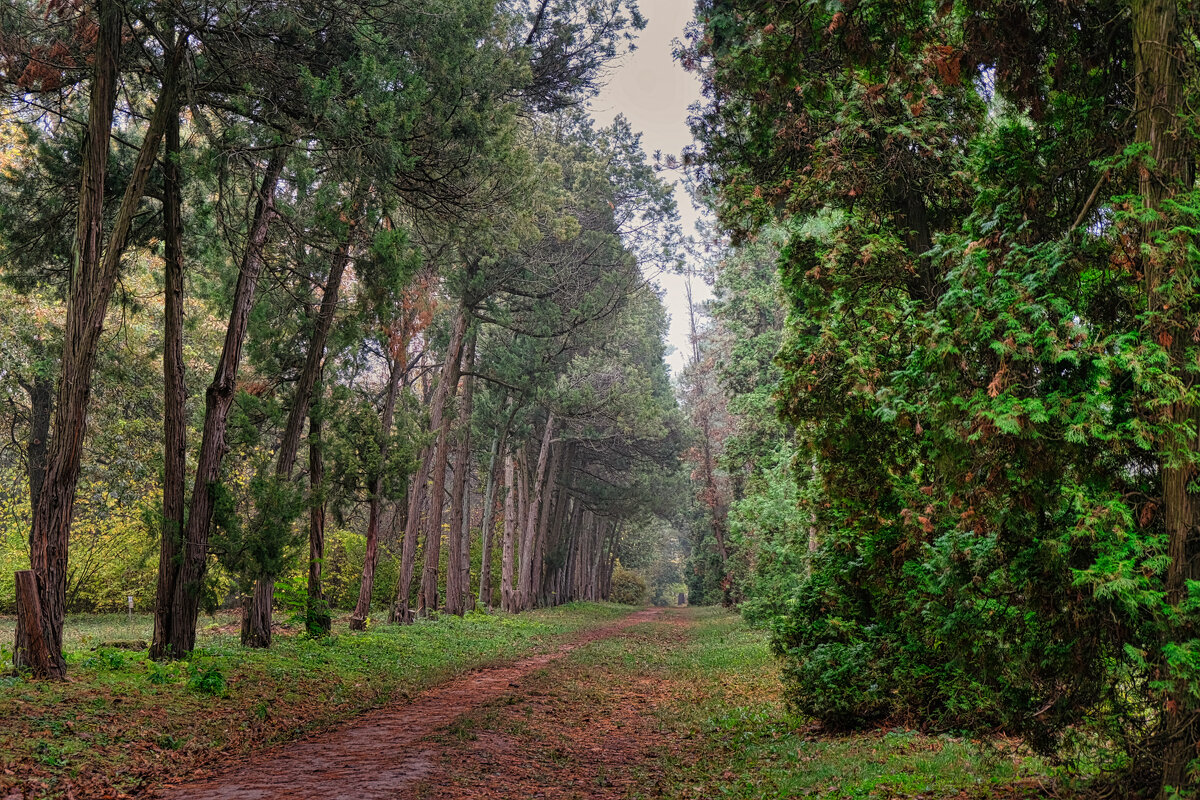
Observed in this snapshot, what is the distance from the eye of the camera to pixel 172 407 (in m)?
11.1

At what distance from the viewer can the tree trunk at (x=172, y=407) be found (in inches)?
426

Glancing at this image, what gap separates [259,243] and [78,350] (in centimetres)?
392

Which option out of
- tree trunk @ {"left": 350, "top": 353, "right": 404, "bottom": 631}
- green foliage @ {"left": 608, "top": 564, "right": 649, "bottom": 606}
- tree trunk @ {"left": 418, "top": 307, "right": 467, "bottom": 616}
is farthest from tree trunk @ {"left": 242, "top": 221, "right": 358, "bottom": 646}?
green foliage @ {"left": 608, "top": 564, "right": 649, "bottom": 606}

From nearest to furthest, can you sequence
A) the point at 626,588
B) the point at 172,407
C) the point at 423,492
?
the point at 172,407 → the point at 423,492 → the point at 626,588

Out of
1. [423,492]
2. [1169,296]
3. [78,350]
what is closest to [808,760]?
[1169,296]

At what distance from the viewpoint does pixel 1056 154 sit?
5105 mm

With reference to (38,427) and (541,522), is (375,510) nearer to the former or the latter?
(38,427)

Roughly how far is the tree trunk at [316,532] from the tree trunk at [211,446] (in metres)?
3.17

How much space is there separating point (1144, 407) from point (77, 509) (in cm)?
2508

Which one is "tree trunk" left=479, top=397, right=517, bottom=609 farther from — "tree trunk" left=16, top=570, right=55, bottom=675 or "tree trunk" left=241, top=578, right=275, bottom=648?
"tree trunk" left=16, top=570, right=55, bottom=675

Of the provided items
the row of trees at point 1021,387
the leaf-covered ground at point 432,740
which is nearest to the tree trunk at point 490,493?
the leaf-covered ground at point 432,740

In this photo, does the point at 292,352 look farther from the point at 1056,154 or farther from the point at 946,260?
the point at 1056,154

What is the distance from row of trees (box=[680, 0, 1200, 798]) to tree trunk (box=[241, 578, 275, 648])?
9.23 meters

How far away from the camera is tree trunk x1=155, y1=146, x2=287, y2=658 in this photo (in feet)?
35.4
